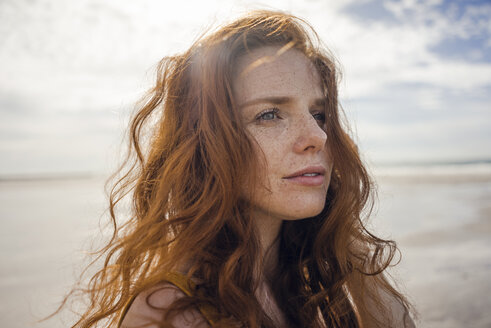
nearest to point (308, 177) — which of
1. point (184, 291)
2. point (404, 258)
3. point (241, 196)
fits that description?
point (241, 196)

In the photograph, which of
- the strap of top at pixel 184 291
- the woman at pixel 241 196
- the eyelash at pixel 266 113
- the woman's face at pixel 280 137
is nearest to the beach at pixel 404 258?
the woman at pixel 241 196

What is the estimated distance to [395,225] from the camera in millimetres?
8250

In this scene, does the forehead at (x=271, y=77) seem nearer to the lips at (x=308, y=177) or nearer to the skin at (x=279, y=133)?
the skin at (x=279, y=133)

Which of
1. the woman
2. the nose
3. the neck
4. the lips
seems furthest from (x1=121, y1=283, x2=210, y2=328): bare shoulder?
the nose

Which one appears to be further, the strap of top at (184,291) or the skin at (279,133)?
the skin at (279,133)

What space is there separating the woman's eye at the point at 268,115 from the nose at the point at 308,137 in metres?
0.12

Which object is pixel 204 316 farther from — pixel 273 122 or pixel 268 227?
pixel 273 122

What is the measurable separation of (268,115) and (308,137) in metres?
0.21

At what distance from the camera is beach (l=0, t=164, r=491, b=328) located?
4039mm

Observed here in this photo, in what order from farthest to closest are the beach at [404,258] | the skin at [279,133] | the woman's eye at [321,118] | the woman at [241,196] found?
the beach at [404,258], the woman's eye at [321,118], the skin at [279,133], the woman at [241,196]

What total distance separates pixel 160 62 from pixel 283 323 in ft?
4.97

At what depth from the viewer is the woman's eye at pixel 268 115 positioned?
165cm

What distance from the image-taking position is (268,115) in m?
1.67

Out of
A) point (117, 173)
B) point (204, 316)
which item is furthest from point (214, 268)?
point (117, 173)
